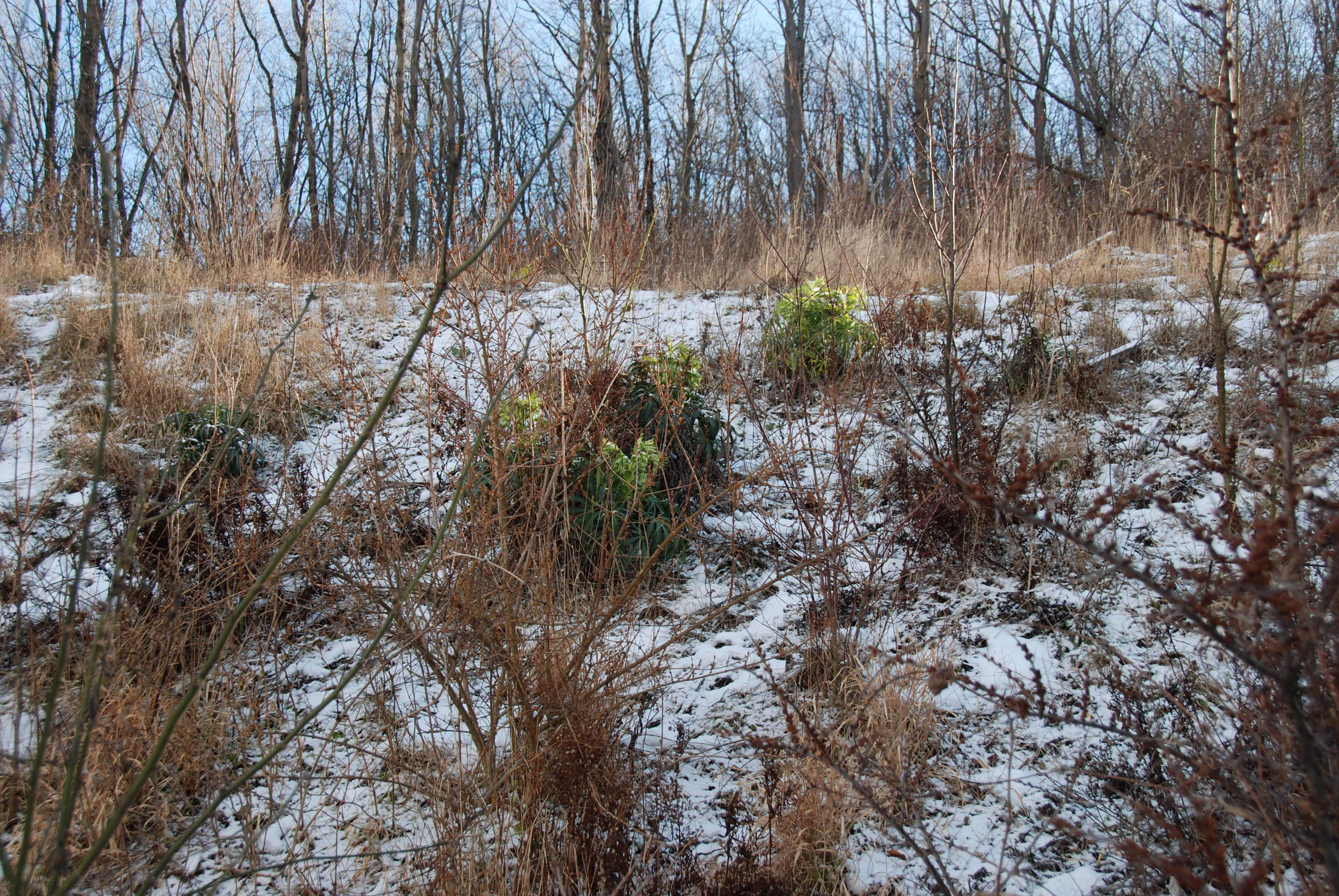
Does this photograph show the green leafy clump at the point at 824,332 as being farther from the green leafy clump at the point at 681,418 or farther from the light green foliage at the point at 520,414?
the light green foliage at the point at 520,414

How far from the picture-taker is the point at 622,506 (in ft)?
10.7

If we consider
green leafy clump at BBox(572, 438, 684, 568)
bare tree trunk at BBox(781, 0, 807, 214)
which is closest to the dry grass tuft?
green leafy clump at BBox(572, 438, 684, 568)

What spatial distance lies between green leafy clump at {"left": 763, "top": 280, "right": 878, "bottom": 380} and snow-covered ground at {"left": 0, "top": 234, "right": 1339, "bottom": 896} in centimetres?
24

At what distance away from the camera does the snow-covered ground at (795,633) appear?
1938 millimetres

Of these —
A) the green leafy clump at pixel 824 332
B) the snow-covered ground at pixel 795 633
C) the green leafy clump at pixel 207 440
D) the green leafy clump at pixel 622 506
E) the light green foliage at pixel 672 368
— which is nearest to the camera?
the snow-covered ground at pixel 795 633

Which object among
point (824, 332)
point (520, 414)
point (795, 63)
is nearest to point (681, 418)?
point (520, 414)

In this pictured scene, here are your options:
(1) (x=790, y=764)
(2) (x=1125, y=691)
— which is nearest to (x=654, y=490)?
(1) (x=790, y=764)

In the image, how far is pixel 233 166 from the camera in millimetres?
5363

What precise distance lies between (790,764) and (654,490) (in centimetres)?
160

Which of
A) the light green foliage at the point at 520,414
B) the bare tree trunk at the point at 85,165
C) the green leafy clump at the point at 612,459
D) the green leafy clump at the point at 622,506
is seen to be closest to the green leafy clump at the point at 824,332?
the green leafy clump at the point at 612,459

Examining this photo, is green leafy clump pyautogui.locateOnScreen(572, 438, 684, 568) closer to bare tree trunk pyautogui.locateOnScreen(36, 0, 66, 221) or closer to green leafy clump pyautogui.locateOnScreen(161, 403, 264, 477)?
green leafy clump pyautogui.locateOnScreen(161, 403, 264, 477)

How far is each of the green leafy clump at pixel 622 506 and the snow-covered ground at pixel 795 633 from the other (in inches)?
7.8

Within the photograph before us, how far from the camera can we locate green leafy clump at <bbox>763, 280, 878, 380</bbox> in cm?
446

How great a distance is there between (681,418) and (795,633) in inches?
43.1
